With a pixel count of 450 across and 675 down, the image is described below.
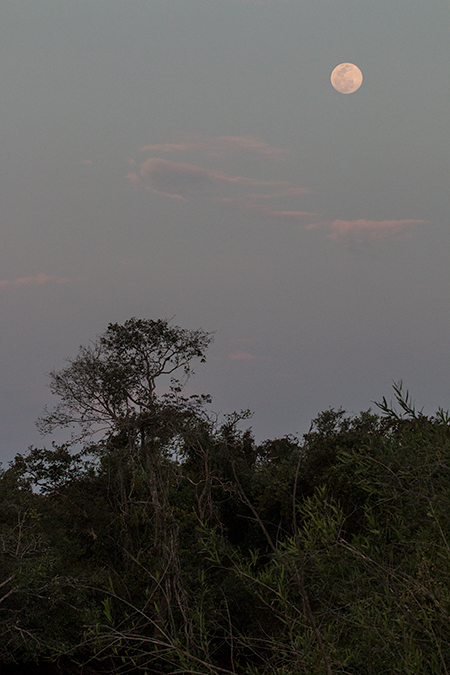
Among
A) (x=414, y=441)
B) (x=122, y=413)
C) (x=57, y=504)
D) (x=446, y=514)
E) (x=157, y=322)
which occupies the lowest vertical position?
(x=446, y=514)

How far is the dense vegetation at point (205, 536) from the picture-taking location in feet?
18.4

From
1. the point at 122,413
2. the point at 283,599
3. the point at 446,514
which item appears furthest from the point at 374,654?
the point at 122,413

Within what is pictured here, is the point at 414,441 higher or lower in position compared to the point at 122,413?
lower

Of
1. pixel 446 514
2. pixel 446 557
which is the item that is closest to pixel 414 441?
pixel 446 514

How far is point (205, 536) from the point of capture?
9.52 meters

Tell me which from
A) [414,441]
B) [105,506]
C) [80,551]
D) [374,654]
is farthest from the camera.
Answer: [105,506]

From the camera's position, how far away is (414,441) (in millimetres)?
6328

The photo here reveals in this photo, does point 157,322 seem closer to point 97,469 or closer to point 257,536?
point 97,469

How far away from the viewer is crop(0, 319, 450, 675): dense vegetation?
18.4 ft

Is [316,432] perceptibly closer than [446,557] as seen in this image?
No

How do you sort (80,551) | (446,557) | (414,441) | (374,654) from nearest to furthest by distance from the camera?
(446,557)
(374,654)
(414,441)
(80,551)

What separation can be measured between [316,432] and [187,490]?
6284 millimetres

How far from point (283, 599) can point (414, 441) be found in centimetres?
213

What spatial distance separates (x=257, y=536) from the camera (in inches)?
996
